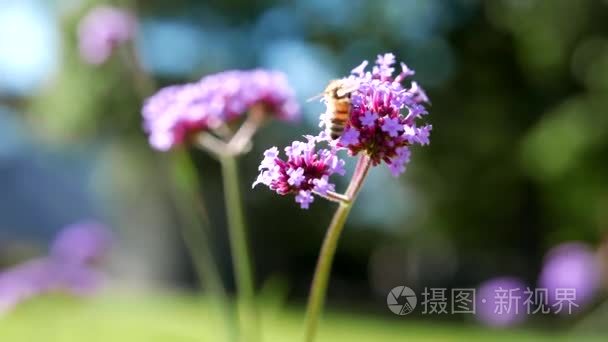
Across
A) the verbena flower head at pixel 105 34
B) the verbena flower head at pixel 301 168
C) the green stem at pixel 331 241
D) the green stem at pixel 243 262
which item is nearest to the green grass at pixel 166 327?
the verbena flower head at pixel 105 34

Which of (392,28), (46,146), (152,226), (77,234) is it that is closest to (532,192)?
(392,28)

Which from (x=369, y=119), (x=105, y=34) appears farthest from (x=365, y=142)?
(x=105, y=34)

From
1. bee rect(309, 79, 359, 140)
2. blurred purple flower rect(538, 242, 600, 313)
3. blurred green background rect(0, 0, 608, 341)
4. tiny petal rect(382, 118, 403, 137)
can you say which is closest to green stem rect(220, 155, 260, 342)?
bee rect(309, 79, 359, 140)

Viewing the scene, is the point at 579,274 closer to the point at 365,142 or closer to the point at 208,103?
the point at 208,103

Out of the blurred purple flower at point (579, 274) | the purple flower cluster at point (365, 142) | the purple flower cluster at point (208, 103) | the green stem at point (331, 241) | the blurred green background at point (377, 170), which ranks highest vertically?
the blurred green background at point (377, 170)

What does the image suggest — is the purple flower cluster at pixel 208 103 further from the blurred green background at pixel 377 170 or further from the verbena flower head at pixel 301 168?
the blurred green background at pixel 377 170

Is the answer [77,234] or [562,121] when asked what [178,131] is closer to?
[77,234]

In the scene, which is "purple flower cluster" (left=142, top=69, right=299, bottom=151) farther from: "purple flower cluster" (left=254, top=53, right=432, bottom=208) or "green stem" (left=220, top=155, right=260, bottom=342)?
"purple flower cluster" (left=254, top=53, right=432, bottom=208)
